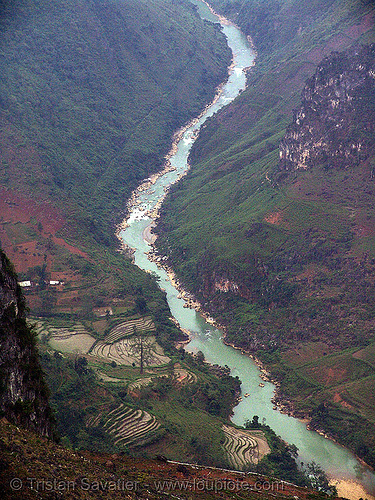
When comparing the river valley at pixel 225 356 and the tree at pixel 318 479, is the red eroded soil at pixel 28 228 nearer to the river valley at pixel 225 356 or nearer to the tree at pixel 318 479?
the river valley at pixel 225 356

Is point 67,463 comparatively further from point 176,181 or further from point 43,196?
point 176,181

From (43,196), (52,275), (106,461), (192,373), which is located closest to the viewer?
→ (106,461)

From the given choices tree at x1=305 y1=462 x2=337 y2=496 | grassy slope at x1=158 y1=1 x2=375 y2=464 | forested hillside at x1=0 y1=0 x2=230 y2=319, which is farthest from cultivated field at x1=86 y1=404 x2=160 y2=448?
forested hillside at x1=0 y1=0 x2=230 y2=319

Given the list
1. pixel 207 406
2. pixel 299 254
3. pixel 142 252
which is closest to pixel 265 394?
pixel 207 406

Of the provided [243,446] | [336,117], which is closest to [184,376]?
[243,446]

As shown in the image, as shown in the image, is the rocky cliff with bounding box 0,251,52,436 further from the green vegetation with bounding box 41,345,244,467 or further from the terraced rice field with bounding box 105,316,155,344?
the terraced rice field with bounding box 105,316,155,344

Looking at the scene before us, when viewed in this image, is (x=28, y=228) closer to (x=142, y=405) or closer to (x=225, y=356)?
(x=225, y=356)

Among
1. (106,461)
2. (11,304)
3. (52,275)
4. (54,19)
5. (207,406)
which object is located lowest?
(106,461)
